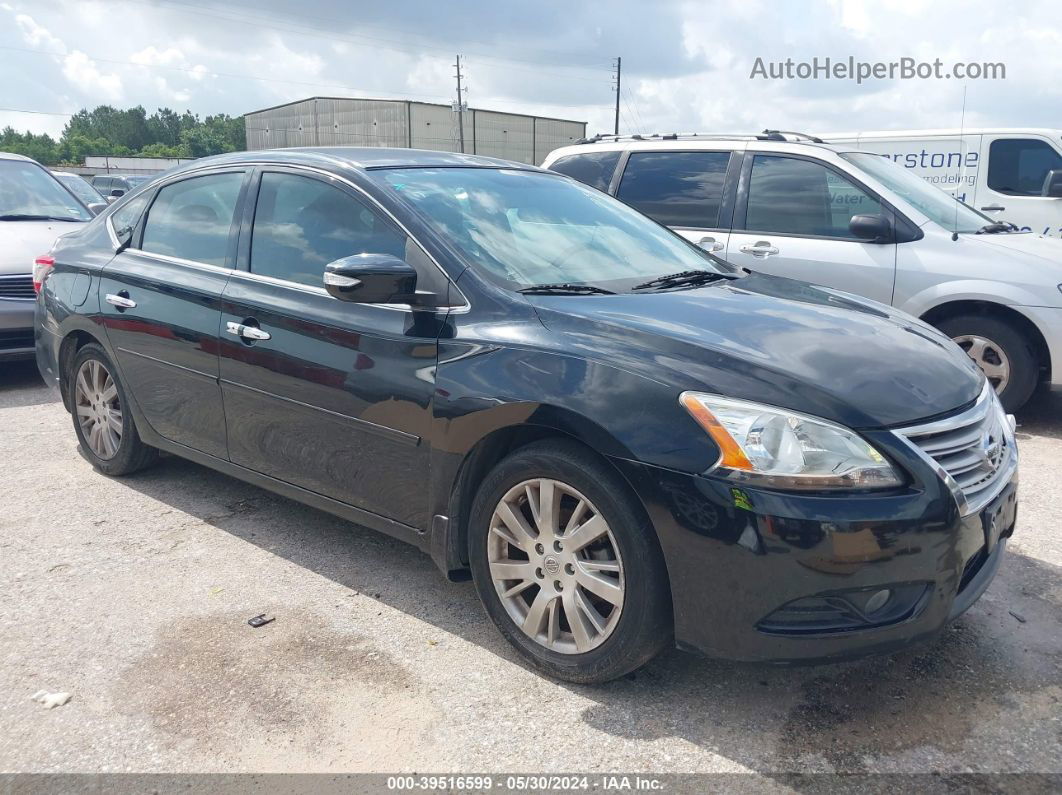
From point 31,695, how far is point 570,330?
6.94 ft

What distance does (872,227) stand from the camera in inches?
239

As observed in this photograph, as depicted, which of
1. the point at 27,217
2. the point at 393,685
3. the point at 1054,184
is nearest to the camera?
the point at 393,685

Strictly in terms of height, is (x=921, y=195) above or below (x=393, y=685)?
above

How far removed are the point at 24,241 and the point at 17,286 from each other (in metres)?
0.52

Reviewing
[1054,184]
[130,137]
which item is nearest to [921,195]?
[1054,184]

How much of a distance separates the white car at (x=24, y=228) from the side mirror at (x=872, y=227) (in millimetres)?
6258

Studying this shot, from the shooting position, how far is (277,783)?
249cm

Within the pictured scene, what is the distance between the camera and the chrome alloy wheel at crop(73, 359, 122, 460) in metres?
4.81

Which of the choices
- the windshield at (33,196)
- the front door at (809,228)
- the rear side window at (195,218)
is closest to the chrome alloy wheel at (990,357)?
the front door at (809,228)

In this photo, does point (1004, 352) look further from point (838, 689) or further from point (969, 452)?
point (838, 689)

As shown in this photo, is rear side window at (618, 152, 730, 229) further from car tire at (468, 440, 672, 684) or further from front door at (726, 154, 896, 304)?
car tire at (468, 440, 672, 684)

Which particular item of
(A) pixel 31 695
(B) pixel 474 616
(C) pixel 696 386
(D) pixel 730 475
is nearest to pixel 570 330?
(C) pixel 696 386

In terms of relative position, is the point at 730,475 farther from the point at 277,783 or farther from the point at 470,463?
the point at 277,783

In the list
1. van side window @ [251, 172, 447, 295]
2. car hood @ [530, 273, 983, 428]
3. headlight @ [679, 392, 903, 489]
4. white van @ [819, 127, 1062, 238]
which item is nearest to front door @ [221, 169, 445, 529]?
van side window @ [251, 172, 447, 295]
